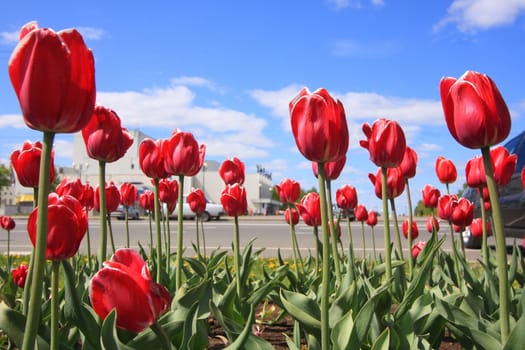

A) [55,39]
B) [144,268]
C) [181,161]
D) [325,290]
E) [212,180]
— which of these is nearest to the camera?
[55,39]

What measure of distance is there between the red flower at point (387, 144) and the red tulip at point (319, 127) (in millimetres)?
473

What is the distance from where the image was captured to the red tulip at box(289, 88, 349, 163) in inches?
50.1

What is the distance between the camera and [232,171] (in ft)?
9.32

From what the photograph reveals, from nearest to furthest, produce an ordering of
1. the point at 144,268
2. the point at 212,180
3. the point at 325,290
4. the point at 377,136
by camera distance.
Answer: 1. the point at 144,268
2. the point at 325,290
3. the point at 377,136
4. the point at 212,180

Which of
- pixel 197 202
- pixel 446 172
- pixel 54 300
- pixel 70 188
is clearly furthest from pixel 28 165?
pixel 446 172

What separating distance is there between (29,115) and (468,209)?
7.67 feet

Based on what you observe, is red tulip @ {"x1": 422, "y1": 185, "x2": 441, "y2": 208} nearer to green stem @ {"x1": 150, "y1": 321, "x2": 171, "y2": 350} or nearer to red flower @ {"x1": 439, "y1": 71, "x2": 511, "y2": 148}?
red flower @ {"x1": 439, "y1": 71, "x2": 511, "y2": 148}

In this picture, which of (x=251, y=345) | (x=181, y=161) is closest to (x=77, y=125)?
(x=251, y=345)

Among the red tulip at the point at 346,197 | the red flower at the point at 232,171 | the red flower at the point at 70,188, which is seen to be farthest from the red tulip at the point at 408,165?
the red flower at the point at 70,188

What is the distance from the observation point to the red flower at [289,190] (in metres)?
2.98

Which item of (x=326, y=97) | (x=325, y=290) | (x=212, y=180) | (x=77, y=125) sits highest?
(x=212, y=180)

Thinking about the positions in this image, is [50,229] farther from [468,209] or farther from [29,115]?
[468,209]

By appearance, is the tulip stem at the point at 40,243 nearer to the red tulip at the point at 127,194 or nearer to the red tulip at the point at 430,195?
the red tulip at the point at 127,194

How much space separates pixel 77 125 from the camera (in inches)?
38.0
